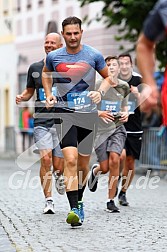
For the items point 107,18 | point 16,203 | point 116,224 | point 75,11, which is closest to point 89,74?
point 116,224

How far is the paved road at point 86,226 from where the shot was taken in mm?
7856

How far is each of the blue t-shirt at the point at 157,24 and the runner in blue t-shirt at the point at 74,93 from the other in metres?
3.31

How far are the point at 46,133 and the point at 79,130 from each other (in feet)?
4.97

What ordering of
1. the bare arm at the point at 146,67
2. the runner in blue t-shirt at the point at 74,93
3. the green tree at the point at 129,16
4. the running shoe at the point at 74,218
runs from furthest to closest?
the green tree at the point at 129,16 < the runner in blue t-shirt at the point at 74,93 < the running shoe at the point at 74,218 < the bare arm at the point at 146,67

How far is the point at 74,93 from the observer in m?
9.25

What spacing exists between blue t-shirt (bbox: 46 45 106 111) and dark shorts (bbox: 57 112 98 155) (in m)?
0.16

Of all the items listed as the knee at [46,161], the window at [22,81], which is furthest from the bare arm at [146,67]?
the window at [22,81]

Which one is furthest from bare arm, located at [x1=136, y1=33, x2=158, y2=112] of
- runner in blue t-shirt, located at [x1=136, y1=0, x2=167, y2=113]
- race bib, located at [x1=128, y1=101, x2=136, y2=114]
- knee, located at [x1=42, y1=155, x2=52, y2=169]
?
race bib, located at [x1=128, y1=101, x2=136, y2=114]

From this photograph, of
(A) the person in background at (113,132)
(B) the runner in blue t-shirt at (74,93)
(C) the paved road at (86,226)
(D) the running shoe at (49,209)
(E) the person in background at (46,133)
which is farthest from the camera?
(A) the person in background at (113,132)

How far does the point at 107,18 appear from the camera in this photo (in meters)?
23.1

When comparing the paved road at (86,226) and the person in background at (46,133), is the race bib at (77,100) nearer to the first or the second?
the paved road at (86,226)

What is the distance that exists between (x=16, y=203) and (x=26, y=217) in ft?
6.48

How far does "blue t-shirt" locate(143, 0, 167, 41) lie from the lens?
564cm

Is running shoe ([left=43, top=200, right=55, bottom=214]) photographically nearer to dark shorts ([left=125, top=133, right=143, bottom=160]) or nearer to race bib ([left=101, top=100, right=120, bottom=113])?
race bib ([left=101, top=100, right=120, bottom=113])
